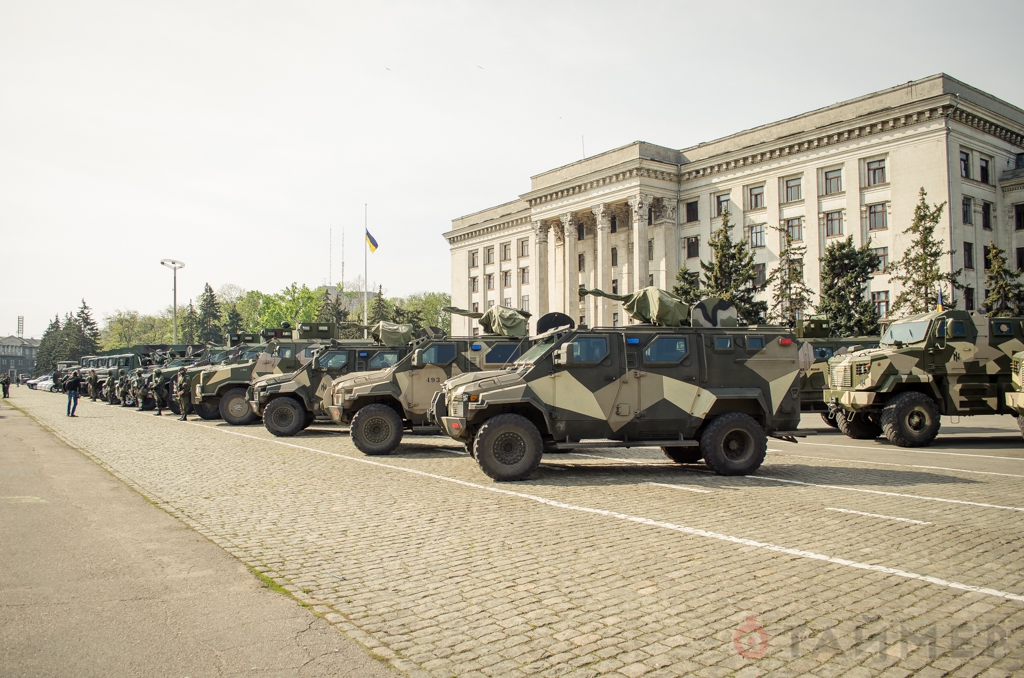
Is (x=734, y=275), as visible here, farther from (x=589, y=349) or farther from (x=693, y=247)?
(x=589, y=349)

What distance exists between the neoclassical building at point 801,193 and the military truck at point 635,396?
98.7ft

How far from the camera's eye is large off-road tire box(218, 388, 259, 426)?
20.1 meters

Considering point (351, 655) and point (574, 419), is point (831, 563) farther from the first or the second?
point (574, 419)

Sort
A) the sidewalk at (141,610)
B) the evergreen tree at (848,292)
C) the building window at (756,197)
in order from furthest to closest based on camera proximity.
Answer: the building window at (756,197) < the evergreen tree at (848,292) < the sidewalk at (141,610)

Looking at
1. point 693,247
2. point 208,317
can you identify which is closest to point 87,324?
point 208,317

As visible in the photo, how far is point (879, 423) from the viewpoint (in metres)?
16.1

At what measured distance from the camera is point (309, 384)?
17141 mm

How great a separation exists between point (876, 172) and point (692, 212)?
14.5 metres

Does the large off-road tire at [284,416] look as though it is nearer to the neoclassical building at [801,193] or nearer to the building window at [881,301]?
the neoclassical building at [801,193]

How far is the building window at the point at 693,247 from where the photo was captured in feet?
182

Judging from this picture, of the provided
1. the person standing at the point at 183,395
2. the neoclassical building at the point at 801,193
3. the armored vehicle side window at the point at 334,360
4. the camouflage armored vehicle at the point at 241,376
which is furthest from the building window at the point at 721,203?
the armored vehicle side window at the point at 334,360

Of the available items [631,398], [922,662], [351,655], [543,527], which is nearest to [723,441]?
[631,398]

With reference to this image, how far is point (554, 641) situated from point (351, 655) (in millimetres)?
1144

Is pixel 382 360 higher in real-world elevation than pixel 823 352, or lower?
lower
